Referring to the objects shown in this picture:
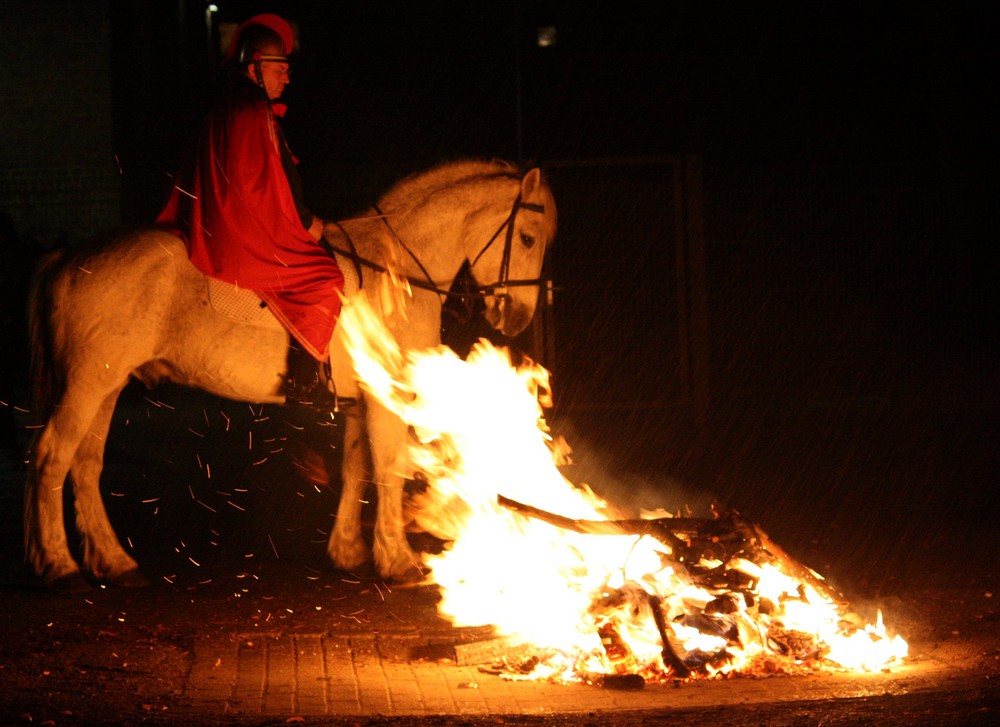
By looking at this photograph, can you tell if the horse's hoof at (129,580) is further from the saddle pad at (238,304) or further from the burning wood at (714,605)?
the burning wood at (714,605)

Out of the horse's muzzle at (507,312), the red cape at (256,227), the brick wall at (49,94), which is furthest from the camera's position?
the brick wall at (49,94)

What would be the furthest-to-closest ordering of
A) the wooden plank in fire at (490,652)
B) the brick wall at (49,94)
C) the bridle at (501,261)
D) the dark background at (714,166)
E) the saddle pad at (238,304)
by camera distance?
the brick wall at (49,94), the dark background at (714,166), the bridle at (501,261), the saddle pad at (238,304), the wooden plank in fire at (490,652)

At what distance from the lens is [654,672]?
605cm

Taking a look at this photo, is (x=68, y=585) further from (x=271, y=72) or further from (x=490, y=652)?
(x=271, y=72)

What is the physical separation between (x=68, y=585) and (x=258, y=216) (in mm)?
2482

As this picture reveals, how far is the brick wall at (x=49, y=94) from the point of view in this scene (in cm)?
2173

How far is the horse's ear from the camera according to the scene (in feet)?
27.1

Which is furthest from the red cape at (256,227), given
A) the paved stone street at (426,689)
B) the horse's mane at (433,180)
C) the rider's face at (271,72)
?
the paved stone street at (426,689)

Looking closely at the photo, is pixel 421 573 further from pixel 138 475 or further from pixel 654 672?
pixel 138 475

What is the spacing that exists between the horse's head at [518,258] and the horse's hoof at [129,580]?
2.73m

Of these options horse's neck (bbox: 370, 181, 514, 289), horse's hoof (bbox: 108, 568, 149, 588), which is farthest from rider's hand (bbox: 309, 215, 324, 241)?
horse's hoof (bbox: 108, 568, 149, 588)

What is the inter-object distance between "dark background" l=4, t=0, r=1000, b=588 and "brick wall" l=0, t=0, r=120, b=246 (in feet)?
0.58

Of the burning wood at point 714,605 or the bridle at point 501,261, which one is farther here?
the bridle at point 501,261

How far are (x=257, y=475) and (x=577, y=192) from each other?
661 cm
